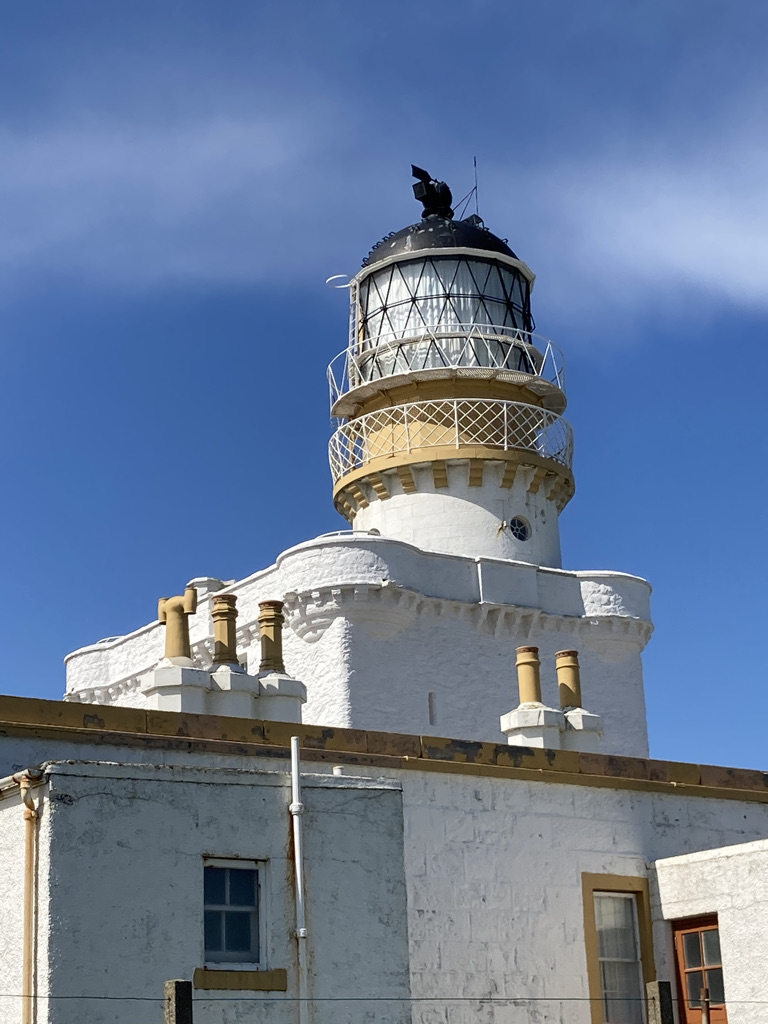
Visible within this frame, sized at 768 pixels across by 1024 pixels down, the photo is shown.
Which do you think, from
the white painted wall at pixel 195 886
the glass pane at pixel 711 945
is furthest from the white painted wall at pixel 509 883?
the white painted wall at pixel 195 886

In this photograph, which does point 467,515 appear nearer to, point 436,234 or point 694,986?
point 436,234

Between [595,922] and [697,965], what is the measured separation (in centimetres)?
122

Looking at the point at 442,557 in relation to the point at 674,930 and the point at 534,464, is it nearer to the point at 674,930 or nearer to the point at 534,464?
the point at 534,464

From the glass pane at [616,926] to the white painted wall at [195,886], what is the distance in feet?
15.5

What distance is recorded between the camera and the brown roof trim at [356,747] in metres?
16.3

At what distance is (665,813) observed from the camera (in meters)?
19.5

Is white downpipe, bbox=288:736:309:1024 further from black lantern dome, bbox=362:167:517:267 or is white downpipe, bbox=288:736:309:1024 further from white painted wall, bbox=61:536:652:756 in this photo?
black lantern dome, bbox=362:167:517:267

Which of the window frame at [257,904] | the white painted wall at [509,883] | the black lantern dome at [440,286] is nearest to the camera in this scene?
the window frame at [257,904]

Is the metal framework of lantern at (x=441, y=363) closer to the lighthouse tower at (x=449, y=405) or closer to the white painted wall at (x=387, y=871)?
the lighthouse tower at (x=449, y=405)

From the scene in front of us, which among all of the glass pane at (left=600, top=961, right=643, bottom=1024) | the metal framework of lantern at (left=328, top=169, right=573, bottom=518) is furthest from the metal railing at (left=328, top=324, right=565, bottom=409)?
the glass pane at (left=600, top=961, right=643, bottom=1024)

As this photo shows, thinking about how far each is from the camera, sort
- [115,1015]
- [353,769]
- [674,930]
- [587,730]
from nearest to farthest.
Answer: [115,1015] → [353,769] → [674,930] → [587,730]

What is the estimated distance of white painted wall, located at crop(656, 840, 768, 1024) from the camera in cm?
1697

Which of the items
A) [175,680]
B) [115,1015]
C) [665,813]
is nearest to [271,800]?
[115,1015]

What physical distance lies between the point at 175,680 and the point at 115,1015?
6866mm
